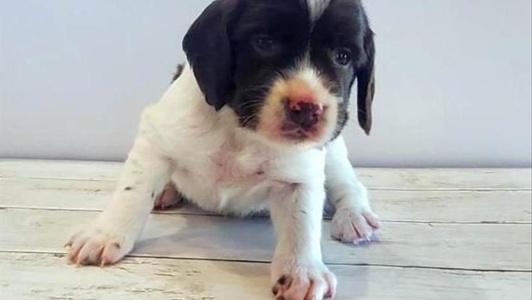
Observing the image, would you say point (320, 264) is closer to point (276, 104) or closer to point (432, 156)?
point (276, 104)

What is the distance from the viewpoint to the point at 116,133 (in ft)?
6.81

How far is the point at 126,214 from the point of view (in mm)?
1461

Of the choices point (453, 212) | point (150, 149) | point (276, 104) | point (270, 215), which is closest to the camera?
point (276, 104)

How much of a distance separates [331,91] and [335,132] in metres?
0.07

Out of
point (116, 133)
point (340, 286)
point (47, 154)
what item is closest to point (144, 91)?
point (116, 133)

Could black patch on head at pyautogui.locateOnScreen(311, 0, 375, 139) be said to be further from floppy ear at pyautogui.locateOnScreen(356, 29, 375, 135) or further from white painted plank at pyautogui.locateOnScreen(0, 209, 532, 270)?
white painted plank at pyautogui.locateOnScreen(0, 209, 532, 270)

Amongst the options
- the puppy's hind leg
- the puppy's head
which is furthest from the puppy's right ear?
the puppy's hind leg

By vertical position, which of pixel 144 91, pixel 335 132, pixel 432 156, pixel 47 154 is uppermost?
pixel 335 132

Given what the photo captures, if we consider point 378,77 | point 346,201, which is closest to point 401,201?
point 346,201

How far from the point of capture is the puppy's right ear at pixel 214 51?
1323mm

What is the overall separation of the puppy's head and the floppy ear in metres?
0.06

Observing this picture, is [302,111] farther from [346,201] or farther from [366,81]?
[346,201]

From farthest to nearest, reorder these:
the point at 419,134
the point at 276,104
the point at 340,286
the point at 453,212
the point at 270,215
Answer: the point at 419,134
the point at 453,212
the point at 270,215
the point at 340,286
the point at 276,104

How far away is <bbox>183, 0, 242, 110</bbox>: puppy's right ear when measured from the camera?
1323 millimetres
